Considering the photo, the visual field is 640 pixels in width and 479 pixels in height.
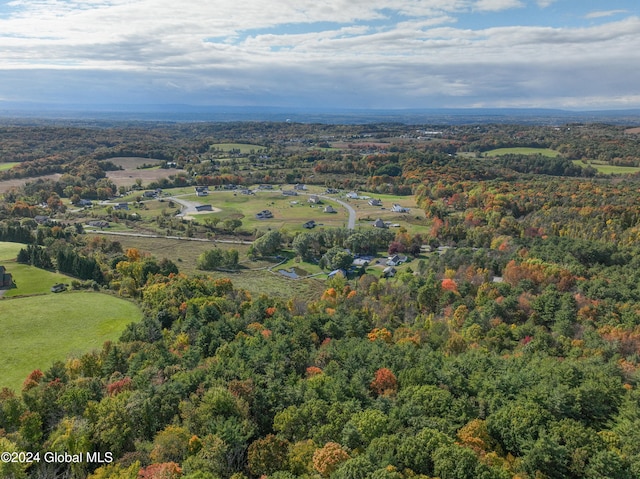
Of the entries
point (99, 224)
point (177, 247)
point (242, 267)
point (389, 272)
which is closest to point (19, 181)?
point (99, 224)

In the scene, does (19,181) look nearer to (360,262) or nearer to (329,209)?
(329,209)

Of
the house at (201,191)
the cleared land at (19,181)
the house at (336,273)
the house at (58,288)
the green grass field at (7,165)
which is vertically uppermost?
the green grass field at (7,165)

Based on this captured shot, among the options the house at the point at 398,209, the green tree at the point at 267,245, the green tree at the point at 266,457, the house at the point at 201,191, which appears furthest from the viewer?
the house at the point at 201,191

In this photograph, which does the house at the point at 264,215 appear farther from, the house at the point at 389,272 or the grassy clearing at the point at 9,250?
the grassy clearing at the point at 9,250

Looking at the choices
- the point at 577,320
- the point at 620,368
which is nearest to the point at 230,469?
the point at 620,368

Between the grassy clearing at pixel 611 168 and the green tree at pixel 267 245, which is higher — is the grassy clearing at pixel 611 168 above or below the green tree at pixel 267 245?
above

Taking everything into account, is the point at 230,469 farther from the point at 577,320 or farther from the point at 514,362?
the point at 577,320

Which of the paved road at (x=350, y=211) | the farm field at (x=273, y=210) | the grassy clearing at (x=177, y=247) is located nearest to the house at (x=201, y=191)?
the farm field at (x=273, y=210)
